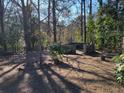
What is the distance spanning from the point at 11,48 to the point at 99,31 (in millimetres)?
10816

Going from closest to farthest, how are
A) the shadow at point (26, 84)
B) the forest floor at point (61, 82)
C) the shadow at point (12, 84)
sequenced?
the forest floor at point (61, 82), the shadow at point (26, 84), the shadow at point (12, 84)

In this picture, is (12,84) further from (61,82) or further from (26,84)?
(61,82)

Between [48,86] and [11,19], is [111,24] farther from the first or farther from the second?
[11,19]

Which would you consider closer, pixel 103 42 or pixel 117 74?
pixel 117 74

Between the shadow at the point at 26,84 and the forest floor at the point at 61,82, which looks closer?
the forest floor at the point at 61,82

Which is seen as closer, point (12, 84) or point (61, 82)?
point (61, 82)

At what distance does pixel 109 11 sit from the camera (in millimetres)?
17875

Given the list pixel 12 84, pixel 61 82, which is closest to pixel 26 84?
pixel 12 84

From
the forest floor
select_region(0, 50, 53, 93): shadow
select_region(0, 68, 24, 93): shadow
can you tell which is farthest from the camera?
select_region(0, 68, 24, 93): shadow

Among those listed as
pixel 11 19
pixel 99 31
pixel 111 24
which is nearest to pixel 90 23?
pixel 99 31

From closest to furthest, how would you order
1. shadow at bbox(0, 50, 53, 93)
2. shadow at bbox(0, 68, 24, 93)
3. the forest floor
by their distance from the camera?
the forest floor, shadow at bbox(0, 50, 53, 93), shadow at bbox(0, 68, 24, 93)

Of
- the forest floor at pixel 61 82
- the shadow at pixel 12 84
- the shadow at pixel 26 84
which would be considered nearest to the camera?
the forest floor at pixel 61 82

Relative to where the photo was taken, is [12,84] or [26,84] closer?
[26,84]

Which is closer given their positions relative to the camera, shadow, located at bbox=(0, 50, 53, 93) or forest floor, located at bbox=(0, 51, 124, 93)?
forest floor, located at bbox=(0, 51, 124, 93)
